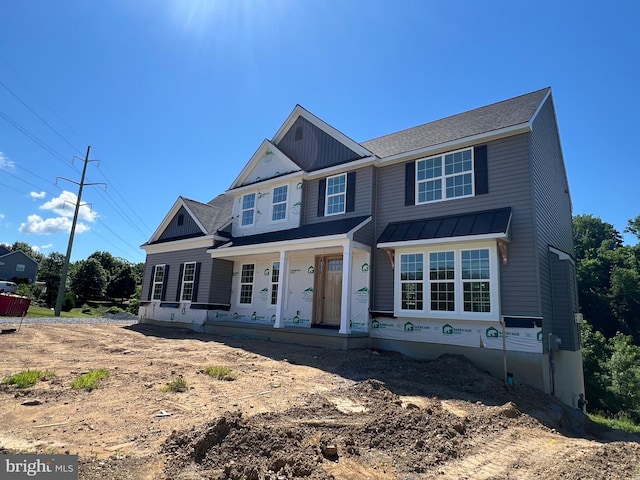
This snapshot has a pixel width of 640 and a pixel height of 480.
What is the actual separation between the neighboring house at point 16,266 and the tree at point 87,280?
60.5 ft

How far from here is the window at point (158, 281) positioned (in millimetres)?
18909

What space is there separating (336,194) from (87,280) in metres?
33.1

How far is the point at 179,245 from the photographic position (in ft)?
59.6

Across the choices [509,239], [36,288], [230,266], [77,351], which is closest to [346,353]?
[509,239]

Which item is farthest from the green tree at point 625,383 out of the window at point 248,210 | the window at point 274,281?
the window at point 248,210

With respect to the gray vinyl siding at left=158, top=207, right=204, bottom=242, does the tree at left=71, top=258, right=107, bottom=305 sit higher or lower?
lower

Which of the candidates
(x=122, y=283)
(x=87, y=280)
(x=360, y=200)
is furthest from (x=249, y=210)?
(x=122, y=283)

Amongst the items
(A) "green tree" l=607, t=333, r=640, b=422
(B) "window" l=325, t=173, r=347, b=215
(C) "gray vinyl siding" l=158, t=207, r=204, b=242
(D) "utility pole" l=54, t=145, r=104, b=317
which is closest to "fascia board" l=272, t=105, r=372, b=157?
(B) "window" l=325, t=173, r=347, b=215

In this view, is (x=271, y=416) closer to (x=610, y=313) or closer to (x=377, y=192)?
(x=377, y=192)

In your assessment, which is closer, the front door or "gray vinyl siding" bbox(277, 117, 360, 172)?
the front door

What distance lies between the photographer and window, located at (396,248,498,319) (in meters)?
9.63

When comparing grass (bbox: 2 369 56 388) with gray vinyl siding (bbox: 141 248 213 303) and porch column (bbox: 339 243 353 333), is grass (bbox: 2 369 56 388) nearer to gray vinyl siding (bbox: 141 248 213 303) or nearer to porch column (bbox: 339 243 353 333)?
porch column (bbox: 339 243 353 333)

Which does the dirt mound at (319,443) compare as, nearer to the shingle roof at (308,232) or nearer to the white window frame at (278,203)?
the shingle roof at (308,232)

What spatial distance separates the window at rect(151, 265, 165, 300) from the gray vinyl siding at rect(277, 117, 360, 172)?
8953 mm
